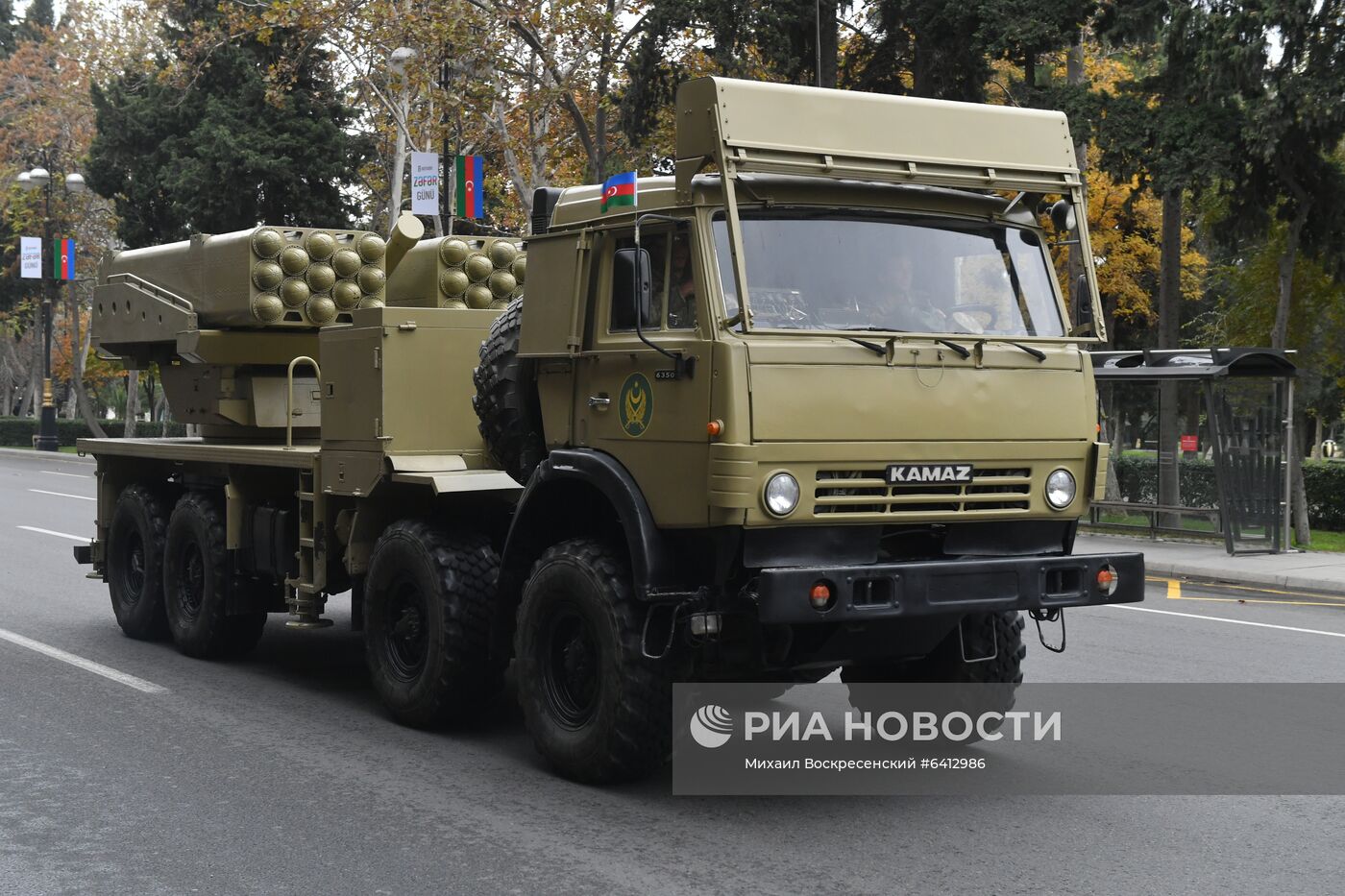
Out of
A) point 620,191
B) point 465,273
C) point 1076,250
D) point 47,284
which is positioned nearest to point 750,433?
point 620,191

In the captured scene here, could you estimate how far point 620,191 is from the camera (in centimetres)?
686

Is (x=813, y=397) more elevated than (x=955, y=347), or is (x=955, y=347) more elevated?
(x=955, y=347)

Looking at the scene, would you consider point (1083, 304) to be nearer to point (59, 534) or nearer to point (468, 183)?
point (59, 534)

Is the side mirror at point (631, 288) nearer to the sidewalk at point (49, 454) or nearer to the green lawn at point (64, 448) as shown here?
the sidewalk at point (49, 454)

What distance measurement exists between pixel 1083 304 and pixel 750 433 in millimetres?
1895

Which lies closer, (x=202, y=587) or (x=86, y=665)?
(x=86, y=665)

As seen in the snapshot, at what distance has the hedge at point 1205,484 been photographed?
837 inches

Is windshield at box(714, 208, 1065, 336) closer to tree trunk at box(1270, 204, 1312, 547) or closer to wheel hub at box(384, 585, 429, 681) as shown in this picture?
wheel hub at box(384, 585, 429, 681)

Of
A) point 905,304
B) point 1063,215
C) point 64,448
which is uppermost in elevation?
point 1063,215

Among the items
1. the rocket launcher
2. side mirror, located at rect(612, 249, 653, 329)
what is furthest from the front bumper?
the rocket launcher

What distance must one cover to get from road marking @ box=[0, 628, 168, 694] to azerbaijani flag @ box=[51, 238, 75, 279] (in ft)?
112

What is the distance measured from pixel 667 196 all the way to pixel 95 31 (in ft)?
165

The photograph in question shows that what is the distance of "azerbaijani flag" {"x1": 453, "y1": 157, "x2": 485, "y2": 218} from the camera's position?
2606 centimetres

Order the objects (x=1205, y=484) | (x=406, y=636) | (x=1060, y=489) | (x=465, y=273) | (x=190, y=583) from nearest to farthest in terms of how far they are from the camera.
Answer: (x=1060, y=489), (x=406, y=636), (x=465, y=273), (x=190, y=583), (x=1205, y=484)
